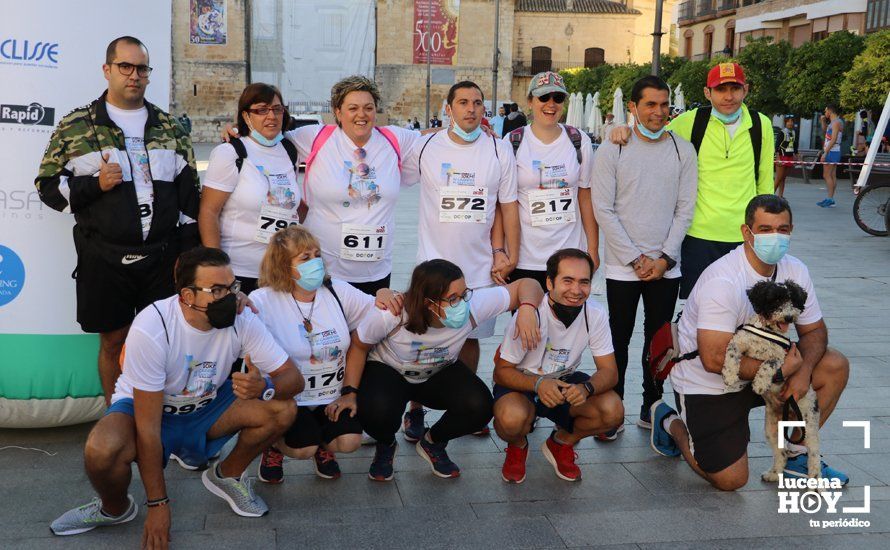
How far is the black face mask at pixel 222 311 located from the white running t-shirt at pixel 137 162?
829mm

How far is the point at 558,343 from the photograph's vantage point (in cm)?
414

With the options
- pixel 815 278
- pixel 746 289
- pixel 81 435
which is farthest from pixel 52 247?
pixel 815 278

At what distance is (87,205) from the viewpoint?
3926mm

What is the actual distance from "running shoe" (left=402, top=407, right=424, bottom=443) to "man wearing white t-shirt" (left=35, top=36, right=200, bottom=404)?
4.34 ft

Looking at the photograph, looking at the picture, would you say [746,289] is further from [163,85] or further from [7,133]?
[7,133]

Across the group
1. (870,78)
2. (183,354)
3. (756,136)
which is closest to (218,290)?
(183,354)

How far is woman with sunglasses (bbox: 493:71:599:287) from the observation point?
457 cm

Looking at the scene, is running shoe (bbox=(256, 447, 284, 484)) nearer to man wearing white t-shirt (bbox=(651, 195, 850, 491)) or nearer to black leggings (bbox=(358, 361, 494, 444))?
black leggings (bbox=(358, 361, 494, 444))

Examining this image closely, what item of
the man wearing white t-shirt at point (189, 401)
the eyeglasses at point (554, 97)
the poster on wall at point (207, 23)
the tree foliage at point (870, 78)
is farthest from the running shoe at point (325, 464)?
the poster on wall at point (207, 23)

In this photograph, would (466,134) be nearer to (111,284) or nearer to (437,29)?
(111,284)

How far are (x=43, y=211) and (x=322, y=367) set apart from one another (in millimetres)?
1455

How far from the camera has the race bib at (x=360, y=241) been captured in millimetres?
4406

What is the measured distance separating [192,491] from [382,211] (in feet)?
5.07

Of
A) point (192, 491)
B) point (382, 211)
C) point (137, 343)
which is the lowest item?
point (192, 491)
